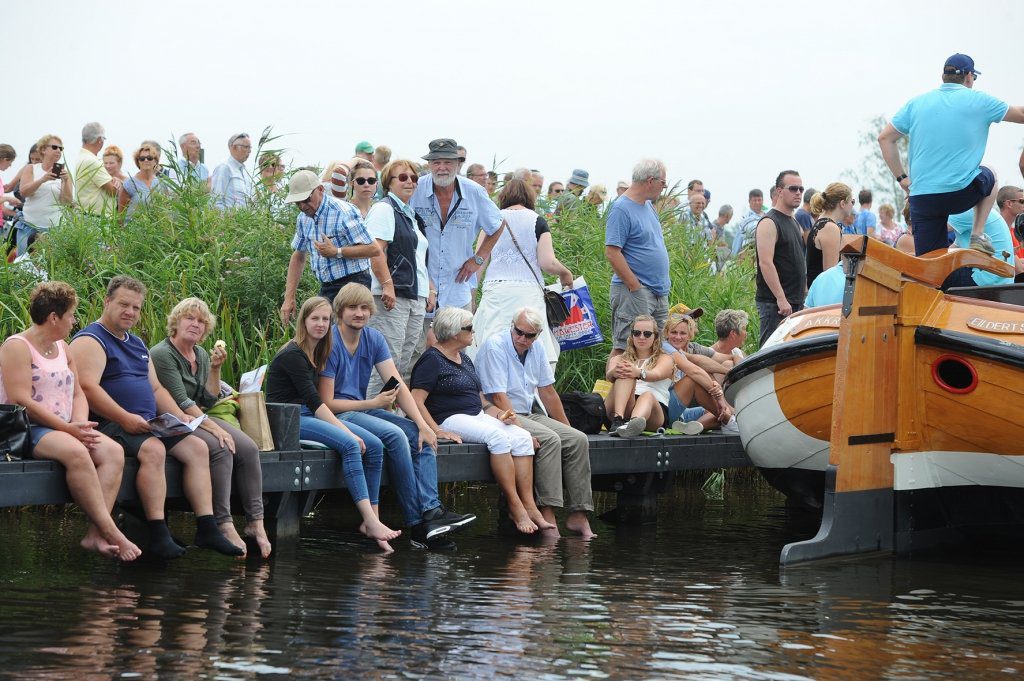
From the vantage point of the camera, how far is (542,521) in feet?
30.0

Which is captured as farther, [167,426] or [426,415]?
[426,415]

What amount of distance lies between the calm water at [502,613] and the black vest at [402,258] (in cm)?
171

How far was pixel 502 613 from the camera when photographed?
21.2 feet

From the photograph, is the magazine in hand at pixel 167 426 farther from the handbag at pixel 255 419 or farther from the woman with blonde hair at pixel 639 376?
the woman with blonde hair at pixel 639 376

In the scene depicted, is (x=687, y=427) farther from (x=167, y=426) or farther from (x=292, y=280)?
(x=167, y=426)

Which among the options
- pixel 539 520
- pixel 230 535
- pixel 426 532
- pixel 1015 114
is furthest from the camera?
pixel 1015 114

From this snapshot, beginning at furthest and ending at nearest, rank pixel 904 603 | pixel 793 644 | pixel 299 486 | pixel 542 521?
pixel 542 521
pixel 299 486
pixel 904 603
pixel 793 644

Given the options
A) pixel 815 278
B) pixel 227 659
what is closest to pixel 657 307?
pixel 815 278

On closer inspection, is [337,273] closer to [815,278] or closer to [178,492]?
[178,492]

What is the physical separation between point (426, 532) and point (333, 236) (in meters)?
2.12

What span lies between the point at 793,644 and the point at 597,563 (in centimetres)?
230

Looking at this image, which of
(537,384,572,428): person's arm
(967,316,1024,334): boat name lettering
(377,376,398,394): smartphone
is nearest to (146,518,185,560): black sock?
(377,376,398,394): smartphone

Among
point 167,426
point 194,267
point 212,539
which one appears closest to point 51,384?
point 167,426

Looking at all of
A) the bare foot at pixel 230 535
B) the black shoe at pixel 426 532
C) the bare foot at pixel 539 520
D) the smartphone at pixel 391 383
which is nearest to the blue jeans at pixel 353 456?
the black shoe at pixel 426 532
